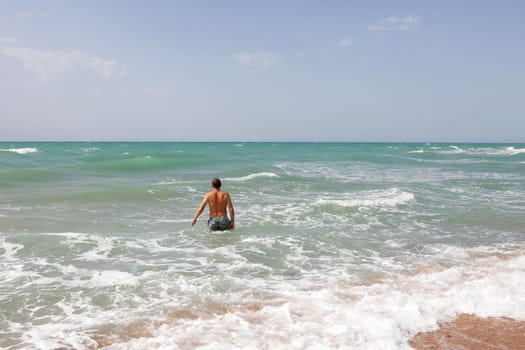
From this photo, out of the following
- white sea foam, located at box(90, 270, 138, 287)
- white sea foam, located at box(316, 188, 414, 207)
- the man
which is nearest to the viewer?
white sea foam, located at box(90, 270, 138, 287)

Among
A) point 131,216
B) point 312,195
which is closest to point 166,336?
point 131,216

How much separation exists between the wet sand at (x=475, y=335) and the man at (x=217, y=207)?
5.39 metres

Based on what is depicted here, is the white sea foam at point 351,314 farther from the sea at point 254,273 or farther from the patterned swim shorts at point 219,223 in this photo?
the patterned swim shorts at point 219,223

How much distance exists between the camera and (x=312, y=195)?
16.2 m

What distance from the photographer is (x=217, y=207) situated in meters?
9.12

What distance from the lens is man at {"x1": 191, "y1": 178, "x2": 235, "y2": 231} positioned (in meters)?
8.93

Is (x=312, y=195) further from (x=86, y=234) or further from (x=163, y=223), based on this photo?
(x=86, y=234)

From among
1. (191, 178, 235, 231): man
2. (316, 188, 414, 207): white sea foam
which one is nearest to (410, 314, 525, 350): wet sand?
(191, 178, 235, 231): man

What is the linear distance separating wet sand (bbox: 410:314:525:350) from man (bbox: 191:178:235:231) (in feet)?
17.7

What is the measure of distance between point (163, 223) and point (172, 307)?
229 inches

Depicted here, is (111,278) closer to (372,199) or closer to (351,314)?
(351,314)

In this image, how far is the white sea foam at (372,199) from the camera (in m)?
13.6

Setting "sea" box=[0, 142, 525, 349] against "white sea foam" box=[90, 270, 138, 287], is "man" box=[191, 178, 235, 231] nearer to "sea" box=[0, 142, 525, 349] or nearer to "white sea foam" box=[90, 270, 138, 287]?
"sea" box=[0, 142, 525, 349]

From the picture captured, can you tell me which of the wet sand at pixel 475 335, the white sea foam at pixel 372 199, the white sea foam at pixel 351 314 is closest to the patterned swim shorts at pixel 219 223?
the white sea foam at pixel 351 314
